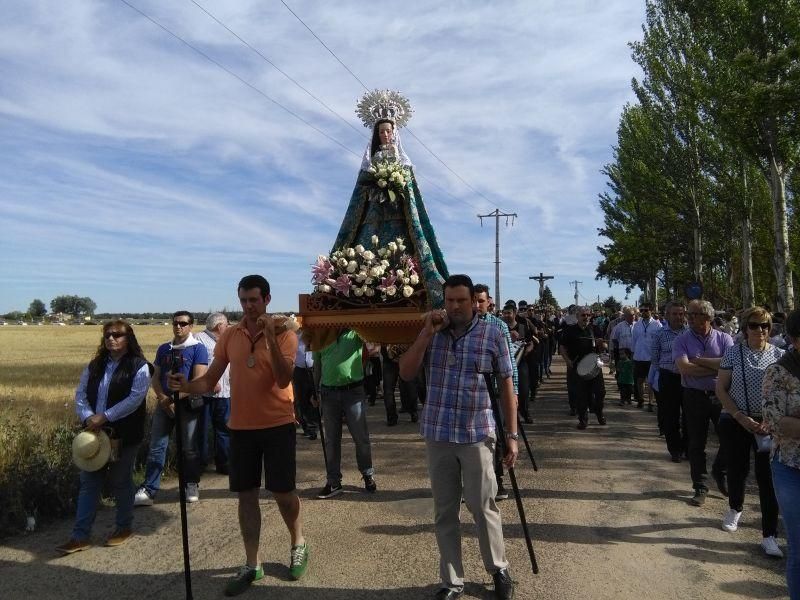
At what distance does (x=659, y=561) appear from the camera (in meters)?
4.69

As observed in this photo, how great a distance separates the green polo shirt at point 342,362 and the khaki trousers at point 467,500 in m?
2.70

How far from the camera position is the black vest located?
537 cm

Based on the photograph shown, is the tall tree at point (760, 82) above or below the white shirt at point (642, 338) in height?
above

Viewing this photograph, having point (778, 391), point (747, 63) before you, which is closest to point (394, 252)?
point (778, 391)

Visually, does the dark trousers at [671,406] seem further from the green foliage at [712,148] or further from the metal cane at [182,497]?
the green foliage at [712,148]

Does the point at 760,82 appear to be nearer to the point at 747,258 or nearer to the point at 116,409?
the point at 747,258

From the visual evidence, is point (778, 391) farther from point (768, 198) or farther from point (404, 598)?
point (768, 198)

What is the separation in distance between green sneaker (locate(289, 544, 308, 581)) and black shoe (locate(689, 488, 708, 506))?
3.81 metres

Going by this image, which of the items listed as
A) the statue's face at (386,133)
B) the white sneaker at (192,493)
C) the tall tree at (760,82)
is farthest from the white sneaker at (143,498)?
the tall tree at (760,82)

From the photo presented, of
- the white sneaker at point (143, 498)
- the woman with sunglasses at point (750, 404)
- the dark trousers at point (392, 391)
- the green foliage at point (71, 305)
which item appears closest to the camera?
the woman with sunglasses at point (750, 404)

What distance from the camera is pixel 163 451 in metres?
6.73

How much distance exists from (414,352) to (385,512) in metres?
2.47

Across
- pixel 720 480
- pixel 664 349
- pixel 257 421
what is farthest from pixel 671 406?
pixel 257 421

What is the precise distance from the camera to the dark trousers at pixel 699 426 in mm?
6199
